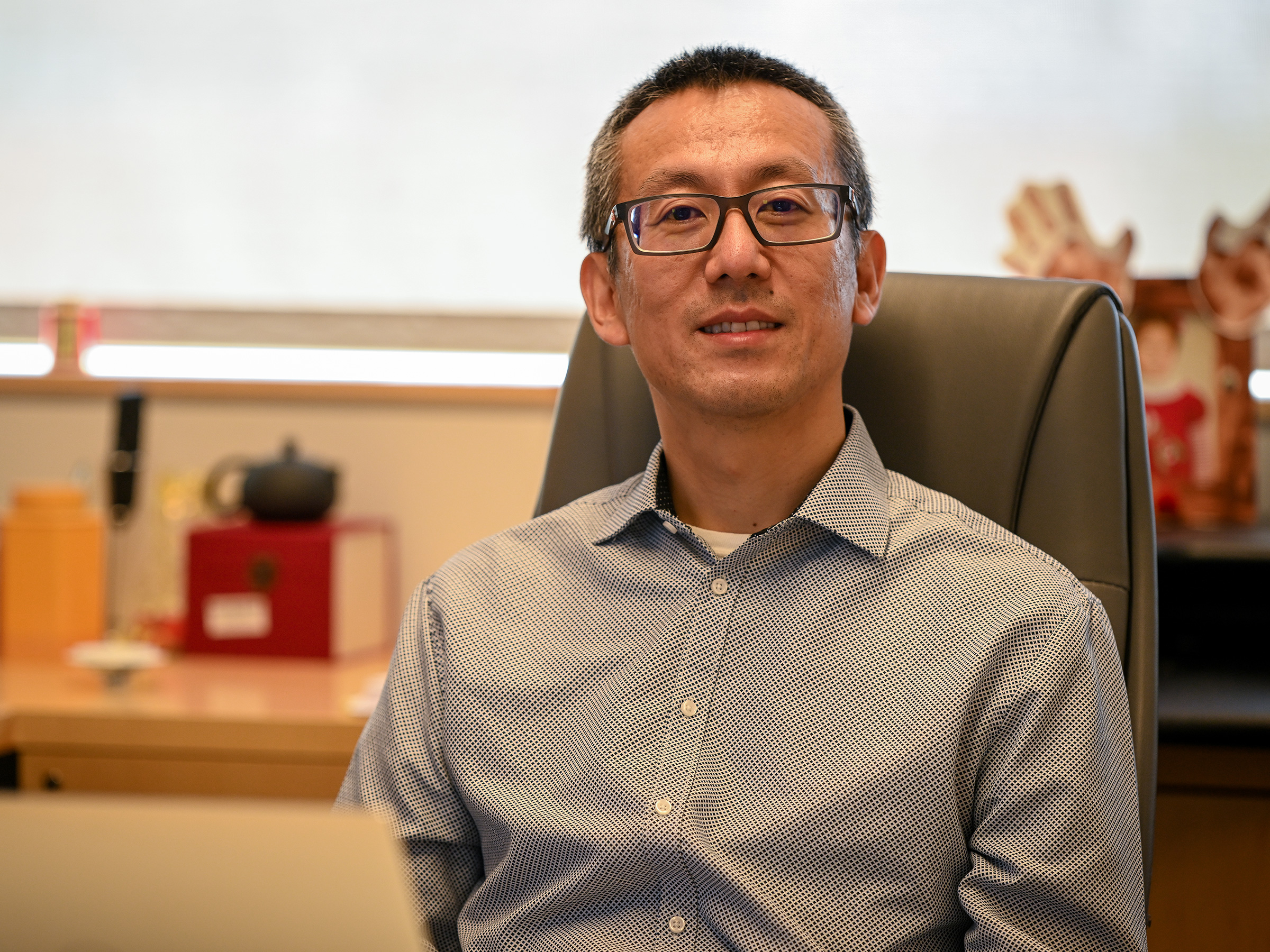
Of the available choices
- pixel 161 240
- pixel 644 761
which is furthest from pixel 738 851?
pixel 161 240

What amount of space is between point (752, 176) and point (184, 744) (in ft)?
3.89

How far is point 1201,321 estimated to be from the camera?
192 cm

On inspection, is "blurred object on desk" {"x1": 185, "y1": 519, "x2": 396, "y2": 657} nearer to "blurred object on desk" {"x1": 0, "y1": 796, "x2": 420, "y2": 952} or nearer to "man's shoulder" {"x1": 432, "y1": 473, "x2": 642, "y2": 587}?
"man's shoulder" {"x1": 432, "y1": 473, "x2": 642, "y2": 587}

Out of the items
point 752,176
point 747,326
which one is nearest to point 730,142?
point 752,176

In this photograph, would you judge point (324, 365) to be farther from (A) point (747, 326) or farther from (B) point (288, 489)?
(A) point (747, 326)

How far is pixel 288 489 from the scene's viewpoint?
211 centimetres

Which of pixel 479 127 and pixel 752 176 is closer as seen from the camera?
pixel 752 176

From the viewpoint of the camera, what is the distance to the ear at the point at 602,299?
124cm

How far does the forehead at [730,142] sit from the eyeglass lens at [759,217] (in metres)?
0.02

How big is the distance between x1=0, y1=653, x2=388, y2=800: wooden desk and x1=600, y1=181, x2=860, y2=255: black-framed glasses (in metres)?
0.90

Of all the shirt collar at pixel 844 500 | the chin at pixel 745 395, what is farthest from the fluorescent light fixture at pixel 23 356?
the chin at pixel 745 395

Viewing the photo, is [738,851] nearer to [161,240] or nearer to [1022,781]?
[1022,781]

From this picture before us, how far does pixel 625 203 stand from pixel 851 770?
565 millimetres

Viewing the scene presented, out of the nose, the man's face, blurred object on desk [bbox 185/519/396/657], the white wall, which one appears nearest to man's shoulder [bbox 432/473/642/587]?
the man's face
